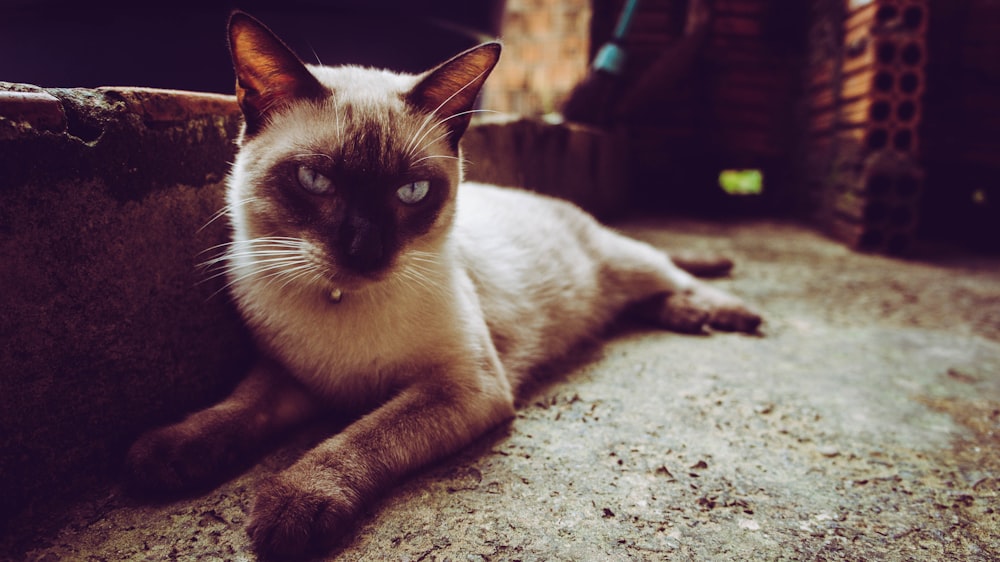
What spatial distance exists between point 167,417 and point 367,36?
1.58 meters

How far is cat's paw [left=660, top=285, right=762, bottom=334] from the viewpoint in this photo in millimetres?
2492

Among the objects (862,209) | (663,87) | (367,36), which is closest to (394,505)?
(367,36)

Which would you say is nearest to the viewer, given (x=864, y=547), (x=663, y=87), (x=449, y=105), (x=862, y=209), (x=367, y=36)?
(x=864, y=547)

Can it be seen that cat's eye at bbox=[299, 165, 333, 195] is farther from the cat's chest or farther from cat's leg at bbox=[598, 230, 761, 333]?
cat's leg at bbox=[598, 230, 761, 333]

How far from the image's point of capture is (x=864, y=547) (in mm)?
1198

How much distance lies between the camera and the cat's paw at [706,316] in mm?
2492

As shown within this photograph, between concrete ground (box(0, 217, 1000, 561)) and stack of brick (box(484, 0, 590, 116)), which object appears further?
stack of brick (box(484, 0, 590, 116))

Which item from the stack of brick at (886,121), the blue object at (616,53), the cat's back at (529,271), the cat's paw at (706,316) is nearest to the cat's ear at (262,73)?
the cat's back at (529,271)

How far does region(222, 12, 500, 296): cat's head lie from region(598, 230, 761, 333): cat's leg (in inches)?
50.1

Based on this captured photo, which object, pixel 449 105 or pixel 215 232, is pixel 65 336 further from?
pixel 449 105

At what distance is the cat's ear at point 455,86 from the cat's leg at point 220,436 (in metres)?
0.85

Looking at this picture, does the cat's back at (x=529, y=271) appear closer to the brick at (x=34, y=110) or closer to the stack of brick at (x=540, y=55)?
the brick at (x=34, y=110)

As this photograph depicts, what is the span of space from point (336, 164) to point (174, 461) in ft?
2.52

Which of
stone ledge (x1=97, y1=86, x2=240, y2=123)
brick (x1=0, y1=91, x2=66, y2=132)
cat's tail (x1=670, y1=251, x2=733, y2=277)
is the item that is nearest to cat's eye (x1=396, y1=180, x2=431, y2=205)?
stone ledge (x1=97, y1=86, x2=240, y2=123)
